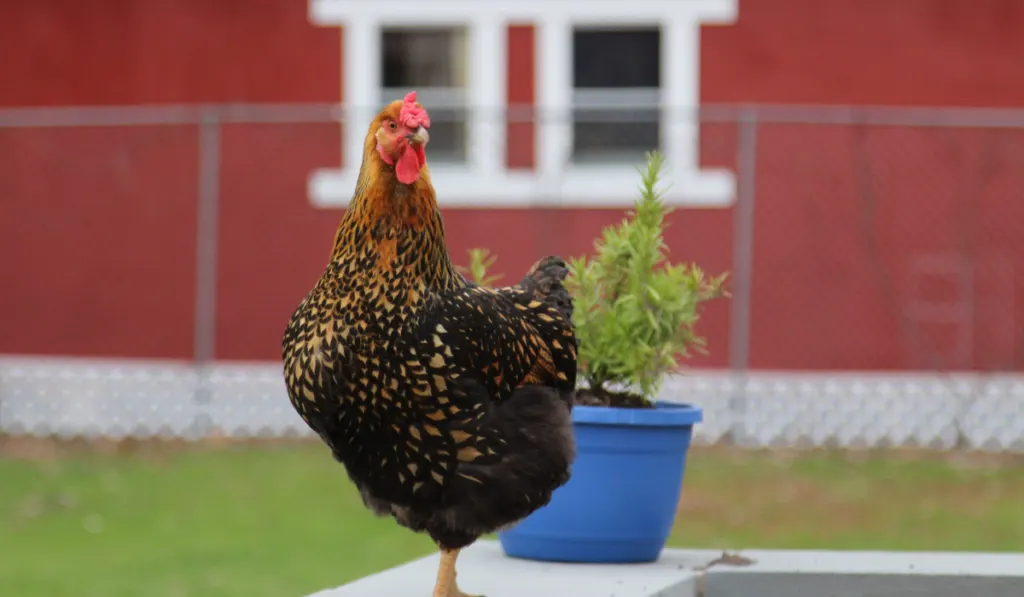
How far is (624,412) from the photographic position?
16.4 feet

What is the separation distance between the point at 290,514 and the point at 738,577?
13.6 ft

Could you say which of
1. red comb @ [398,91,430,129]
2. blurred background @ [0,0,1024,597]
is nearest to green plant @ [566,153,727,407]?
red comb @ [398,91,430,129]

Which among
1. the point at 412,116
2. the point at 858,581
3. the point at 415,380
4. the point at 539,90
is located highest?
the point at 539,90

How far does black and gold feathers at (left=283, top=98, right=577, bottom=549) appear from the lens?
12.9ft

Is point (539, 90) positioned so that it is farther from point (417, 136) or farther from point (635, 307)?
point (417, 136)

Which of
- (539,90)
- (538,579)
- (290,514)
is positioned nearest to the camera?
(538,579)

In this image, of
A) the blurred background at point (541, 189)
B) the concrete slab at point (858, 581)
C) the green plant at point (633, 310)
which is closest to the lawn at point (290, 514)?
the blurred background at point (541, 189)

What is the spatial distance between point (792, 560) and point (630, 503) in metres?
0.59

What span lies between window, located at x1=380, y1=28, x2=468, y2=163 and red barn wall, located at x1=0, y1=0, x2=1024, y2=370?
1.32ft

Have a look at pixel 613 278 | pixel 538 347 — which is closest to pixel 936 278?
pixel 613 278

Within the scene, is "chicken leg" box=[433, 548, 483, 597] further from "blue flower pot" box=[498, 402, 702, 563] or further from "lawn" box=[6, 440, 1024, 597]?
"lawn" box=[6, 440, 1024, 597]

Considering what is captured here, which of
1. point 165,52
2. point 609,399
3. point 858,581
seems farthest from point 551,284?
point 165,52

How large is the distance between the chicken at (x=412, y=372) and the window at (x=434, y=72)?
8.19m

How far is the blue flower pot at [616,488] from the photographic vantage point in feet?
16.5
